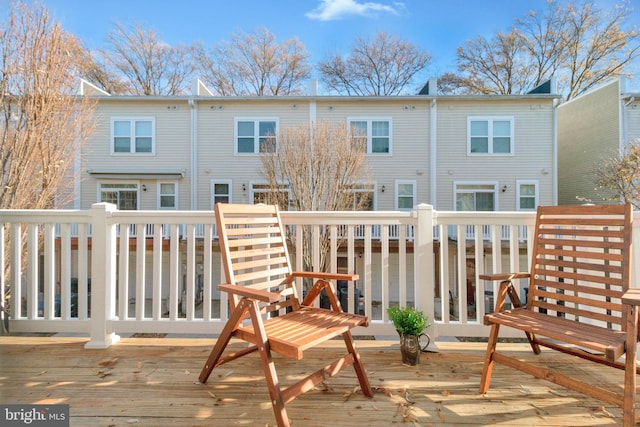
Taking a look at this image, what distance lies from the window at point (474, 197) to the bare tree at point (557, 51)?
4.98 meters

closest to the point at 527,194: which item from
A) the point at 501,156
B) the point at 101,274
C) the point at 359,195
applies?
the point at 501,156

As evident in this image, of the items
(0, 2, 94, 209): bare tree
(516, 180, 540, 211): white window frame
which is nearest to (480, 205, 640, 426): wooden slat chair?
(0, 2, 94, 209): bare tree

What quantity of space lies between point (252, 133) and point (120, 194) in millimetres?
4261

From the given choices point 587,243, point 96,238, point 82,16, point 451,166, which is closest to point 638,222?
point 587,243

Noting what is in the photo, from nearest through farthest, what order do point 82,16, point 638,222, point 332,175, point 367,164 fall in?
point 638,222, point 82,16, point 332,175, point 367,164

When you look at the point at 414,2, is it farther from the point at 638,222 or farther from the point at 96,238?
the point at 96,238

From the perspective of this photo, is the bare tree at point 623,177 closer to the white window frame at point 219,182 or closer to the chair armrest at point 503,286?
the chair armrest at point 503,286

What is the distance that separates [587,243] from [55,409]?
2.95 m

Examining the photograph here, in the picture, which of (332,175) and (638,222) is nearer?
(638,222)

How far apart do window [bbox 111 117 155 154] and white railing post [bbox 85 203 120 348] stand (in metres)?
7.99

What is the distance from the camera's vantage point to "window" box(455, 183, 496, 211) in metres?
9.34

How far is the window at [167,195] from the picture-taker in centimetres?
946

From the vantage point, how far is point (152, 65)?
12250 millimetres

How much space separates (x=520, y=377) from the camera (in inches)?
75.2
